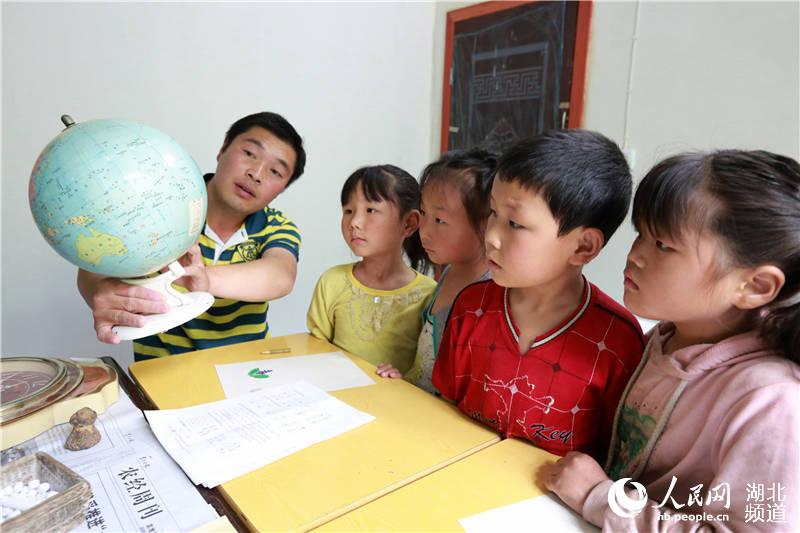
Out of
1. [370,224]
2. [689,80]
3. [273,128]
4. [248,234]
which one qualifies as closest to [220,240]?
[248,234]

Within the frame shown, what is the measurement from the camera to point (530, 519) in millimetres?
695

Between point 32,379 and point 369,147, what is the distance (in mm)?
2328

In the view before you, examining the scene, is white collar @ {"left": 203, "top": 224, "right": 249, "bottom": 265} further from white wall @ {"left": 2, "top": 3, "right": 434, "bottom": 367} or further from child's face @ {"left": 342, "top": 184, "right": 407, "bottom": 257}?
white wall @ {"left": 2, "top": 3, "right": 434, "bottom": 367}

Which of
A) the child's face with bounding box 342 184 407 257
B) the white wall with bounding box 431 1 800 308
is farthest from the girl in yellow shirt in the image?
the white wall with bounding box 431 1 800 308

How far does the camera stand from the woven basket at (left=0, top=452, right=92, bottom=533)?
1.93 ft

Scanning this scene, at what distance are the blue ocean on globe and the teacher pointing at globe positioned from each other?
1.36 feet

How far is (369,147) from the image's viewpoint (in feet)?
9.93

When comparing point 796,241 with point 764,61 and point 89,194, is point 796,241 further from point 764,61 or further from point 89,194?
point 764,61

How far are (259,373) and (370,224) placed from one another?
0.55 metres

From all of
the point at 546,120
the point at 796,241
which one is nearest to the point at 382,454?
the point at 796,241

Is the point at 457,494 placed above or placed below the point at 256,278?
below

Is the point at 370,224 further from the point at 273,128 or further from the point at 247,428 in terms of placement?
the point at 247,428

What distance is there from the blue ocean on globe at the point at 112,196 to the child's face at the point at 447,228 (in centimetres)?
62

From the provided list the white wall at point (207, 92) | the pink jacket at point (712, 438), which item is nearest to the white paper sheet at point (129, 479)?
the pink jacket at point (712, 438)
